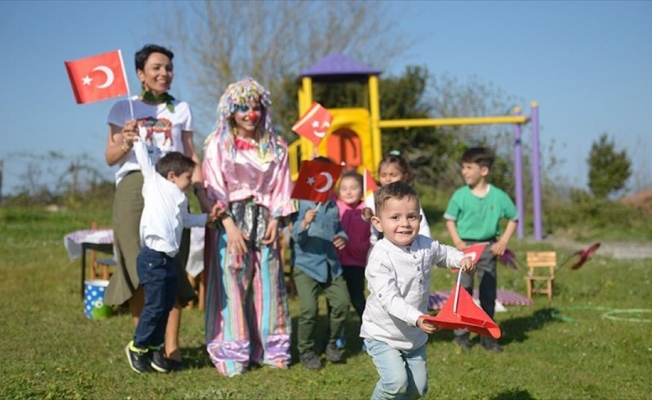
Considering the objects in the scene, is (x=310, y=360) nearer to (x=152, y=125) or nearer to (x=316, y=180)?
(x=316, y=180)

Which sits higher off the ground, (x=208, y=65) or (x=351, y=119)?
(x=208, y=65)

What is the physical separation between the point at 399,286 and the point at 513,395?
1437mm

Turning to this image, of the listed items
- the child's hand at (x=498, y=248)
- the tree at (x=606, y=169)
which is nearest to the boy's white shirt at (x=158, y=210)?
the child's hand at (x=498, y=248)

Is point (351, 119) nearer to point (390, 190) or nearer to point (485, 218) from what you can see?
point (485, 218)

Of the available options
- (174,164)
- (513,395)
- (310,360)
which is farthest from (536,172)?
(174,164)

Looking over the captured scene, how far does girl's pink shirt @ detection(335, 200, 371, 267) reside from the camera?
19.2 feet

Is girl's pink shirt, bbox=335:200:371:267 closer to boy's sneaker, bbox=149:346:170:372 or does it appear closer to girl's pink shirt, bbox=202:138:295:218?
girl's pink shirt, bbox=202:138:295:218

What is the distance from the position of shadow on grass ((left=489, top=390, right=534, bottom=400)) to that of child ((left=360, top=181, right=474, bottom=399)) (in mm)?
1033

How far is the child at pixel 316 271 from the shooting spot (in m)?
5.50

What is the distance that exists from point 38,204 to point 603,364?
18.1 meters

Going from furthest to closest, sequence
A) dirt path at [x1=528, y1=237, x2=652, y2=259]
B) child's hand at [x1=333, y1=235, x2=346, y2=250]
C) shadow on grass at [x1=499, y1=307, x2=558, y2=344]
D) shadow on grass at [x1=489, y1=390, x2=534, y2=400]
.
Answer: dirt path at [x1=528, y1=237, x2=652, y2=259], shadow on grass at [x1=499, y1=307, x2=558, y2=344], child's hand at [x1=333, y1=235, x2=346, y2=250], shadow on grass at [x1=489, y1=390, x2=534, y2=400]

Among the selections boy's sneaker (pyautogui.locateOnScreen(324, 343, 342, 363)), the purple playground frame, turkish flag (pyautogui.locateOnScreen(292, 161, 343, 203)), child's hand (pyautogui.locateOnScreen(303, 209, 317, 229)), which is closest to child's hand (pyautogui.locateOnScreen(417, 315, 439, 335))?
child's hand (pyautogui.locateOnScreen(303, 209, 317, 229))

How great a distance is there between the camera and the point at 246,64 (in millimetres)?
22484

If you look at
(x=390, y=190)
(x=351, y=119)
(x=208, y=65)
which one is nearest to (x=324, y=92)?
(x=208, y=65)
